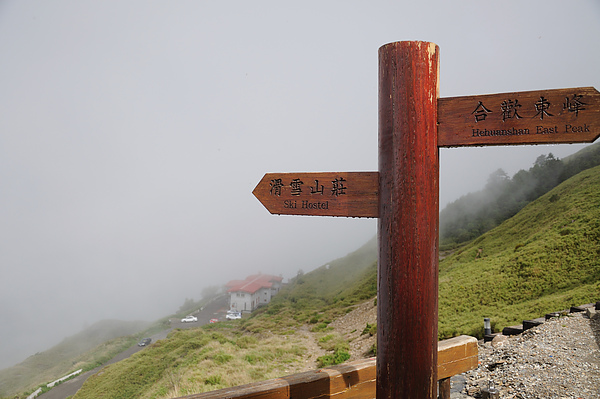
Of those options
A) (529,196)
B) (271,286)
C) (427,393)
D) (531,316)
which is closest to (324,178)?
(427,393)

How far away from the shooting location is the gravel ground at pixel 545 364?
14.5ft

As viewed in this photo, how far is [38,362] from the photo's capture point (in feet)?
146

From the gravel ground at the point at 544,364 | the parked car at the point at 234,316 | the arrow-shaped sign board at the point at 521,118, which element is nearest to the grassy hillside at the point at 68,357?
the parked car at the point at 234,316

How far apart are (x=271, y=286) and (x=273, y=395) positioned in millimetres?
39048

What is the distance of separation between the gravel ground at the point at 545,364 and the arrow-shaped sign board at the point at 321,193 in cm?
331

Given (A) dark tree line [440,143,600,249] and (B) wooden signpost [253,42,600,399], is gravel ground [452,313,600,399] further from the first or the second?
(A) dark tree line [440,143,600,249]

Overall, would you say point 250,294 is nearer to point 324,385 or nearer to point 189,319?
point 189,319

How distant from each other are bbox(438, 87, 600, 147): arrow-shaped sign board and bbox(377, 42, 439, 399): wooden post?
0.38 ft

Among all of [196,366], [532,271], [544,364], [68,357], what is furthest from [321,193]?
[68,357]

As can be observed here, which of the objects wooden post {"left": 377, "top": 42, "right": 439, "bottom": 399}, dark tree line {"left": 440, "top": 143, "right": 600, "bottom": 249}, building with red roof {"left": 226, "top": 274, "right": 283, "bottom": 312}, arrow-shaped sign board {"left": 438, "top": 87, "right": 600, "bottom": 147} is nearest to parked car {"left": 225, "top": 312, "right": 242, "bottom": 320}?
building with red roof {"left": 226, "top": 274, "right": 283, "bottom": 312}

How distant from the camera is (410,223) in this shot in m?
1.83

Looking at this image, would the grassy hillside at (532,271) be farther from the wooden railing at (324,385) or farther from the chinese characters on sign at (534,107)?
the chinese characters on sign at (534,107)

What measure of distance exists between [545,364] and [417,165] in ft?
17.1

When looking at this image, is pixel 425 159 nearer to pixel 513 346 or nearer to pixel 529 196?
pixel 513 346
